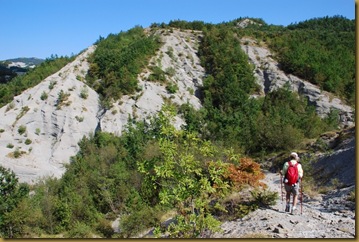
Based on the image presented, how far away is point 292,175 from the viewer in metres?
11.8

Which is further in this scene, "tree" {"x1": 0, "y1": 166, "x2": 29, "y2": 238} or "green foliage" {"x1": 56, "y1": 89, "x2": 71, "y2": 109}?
"green foliage" {"x1": 56, "y1": 89, "x2": 71, "y2": 109}

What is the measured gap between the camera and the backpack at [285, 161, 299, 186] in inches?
460

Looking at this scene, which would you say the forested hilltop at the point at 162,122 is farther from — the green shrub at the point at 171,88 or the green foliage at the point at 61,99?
the green foliage at the point at 61,99

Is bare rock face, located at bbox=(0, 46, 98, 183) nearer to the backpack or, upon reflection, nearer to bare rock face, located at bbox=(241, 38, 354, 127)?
bare rock face, located at bbox=(241, 38, 354, 127)

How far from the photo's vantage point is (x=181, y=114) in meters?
48.8

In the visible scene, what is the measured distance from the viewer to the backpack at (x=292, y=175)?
11695 millimetres

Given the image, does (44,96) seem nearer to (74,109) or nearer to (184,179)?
(74,109)

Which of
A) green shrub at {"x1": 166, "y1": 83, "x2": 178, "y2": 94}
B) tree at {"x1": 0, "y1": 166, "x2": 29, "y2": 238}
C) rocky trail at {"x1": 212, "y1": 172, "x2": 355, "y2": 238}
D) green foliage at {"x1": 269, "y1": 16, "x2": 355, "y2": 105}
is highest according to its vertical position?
green foliage at {"x1": 269, "y1": 16, "x2": 355, "y2": 105}

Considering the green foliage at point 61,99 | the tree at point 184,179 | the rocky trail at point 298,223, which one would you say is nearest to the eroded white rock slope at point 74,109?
the green foliage at point 61,99

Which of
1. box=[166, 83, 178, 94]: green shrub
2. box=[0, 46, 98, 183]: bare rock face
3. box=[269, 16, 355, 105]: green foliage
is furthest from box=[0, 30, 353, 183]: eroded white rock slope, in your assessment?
box=[269, 16, 355, 105]: green foliage

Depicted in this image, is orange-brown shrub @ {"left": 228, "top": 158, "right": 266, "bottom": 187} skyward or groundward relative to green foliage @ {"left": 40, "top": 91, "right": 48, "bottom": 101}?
groundward

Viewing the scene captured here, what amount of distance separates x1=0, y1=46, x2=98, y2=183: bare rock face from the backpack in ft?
100.0

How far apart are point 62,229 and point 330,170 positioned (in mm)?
17775

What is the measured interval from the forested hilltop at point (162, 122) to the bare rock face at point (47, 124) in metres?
0.17
